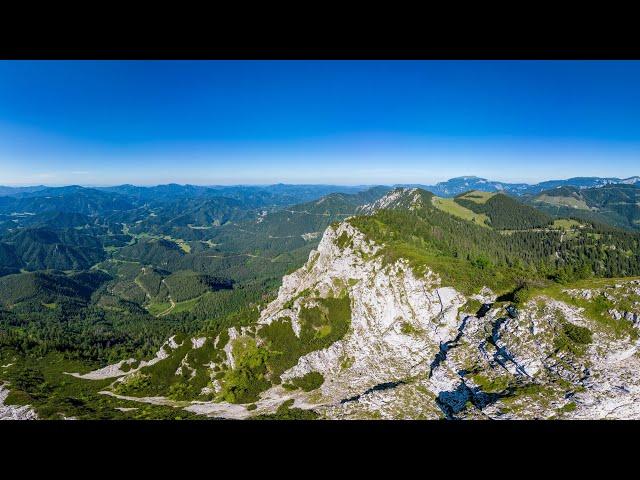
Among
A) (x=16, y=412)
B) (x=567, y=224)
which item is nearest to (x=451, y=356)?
(x=16, y=412)

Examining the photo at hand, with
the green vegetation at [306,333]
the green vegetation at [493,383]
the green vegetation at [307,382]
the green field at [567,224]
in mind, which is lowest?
the green vegetation at [307,382]

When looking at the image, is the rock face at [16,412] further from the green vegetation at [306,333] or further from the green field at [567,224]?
the green field at [567,224]

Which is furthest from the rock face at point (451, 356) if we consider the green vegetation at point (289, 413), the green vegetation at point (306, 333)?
the green vegetation at point (289, 413)

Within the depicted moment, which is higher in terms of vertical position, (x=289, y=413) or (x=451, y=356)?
(x=451, y=356)

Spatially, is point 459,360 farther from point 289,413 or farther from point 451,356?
point 289,413
